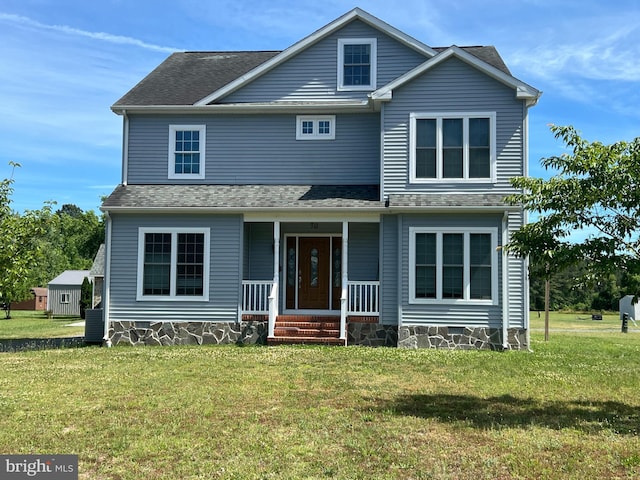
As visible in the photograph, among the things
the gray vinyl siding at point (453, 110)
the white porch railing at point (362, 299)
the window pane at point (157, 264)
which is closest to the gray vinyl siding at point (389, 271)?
the white porch railing at point (362, 299)

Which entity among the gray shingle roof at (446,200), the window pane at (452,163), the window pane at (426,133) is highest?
the window pane at (426,133)

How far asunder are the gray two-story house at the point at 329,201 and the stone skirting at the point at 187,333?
4cm

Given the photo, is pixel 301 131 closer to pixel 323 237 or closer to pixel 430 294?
pixel 323 237

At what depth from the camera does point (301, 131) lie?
16172 millimetres

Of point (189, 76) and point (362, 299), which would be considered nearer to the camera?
point (362, 299)

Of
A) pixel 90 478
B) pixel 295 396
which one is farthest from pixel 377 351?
pixel 90 478

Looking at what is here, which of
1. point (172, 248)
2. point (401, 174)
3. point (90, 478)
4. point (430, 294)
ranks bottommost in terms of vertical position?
point (90, 478)

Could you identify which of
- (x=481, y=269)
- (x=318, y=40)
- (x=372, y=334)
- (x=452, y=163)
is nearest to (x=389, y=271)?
(x=372, y=334)

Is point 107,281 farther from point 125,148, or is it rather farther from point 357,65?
point 357,65

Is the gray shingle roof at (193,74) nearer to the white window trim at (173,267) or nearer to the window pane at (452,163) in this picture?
the window pane at (452,163)

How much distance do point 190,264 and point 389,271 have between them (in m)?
4.97

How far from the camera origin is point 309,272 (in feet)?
54.1

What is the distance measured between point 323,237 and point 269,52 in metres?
6.70

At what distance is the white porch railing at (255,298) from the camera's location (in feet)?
49.6
